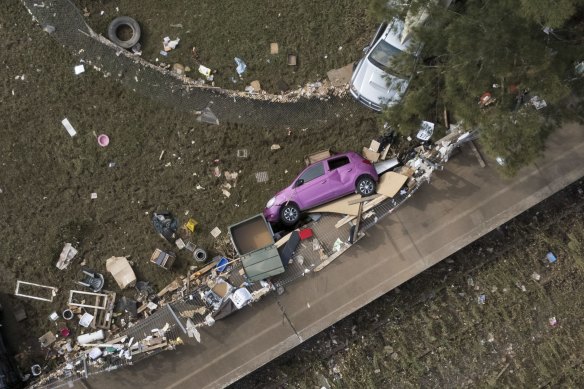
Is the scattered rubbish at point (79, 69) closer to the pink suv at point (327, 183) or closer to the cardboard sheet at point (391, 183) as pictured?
the pink suv at point (327, 183)

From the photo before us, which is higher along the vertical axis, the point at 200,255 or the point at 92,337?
the point at 200,255

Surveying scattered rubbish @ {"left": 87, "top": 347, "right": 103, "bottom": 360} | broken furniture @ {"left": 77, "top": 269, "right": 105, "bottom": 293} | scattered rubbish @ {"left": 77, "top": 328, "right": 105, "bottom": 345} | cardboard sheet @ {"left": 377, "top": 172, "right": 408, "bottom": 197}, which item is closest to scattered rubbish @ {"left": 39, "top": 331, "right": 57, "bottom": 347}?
scattered rubbish @ {"left": 77, "top": 328, "right": 105, "bottom": 345}

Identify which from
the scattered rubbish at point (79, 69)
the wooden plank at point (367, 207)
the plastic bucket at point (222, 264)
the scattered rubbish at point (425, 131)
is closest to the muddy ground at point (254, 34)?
the scattered rubbish at point (79, 69)

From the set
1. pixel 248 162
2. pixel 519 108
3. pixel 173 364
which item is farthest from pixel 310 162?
pixel 173 364

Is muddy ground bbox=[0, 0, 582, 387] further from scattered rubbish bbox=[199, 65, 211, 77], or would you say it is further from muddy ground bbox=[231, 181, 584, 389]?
scattered rubbish bbox=[199, 65, 211, 77]

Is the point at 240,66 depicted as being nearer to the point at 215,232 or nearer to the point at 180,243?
the point at 215,232

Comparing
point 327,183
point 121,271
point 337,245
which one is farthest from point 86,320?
point 327,183
